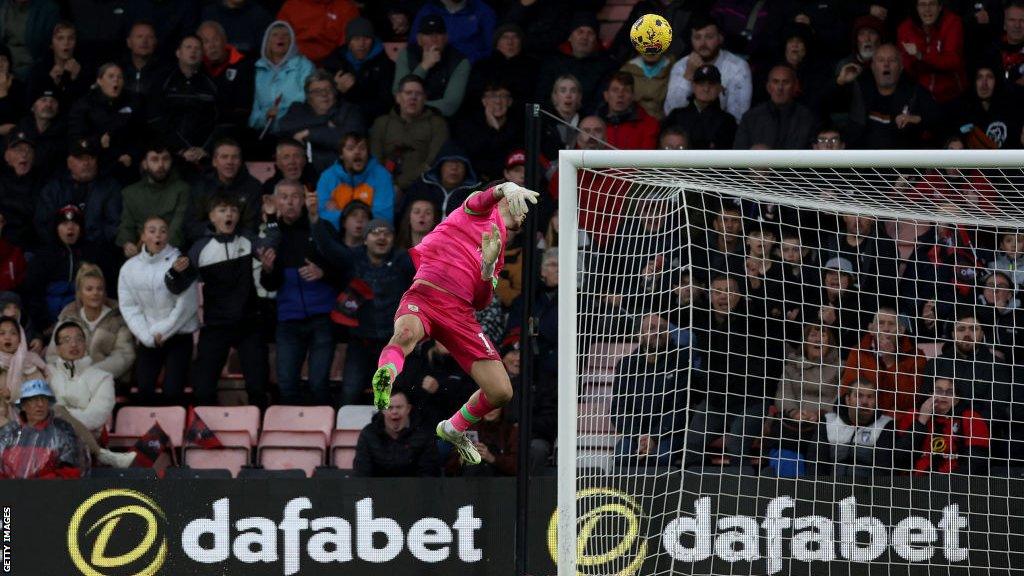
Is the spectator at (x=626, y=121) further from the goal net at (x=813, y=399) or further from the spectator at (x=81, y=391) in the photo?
the spectator at (x=81, y=391)

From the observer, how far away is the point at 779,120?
12.3 metres

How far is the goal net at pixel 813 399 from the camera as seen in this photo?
988cm

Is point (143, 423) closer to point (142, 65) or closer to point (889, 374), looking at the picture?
point (142, 65)

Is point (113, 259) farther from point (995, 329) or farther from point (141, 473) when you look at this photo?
point (995, 329)

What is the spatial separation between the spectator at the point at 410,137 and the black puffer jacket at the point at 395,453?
2.60 metres

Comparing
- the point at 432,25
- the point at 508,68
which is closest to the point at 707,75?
the point at 508,68

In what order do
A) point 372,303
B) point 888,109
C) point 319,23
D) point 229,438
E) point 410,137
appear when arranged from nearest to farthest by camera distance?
point 229,438, point 372,303, point 888,109, point 410,137, point 319,23

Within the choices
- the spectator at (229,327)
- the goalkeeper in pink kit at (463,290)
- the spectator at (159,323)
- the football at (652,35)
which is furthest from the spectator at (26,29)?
the football at (652,35)

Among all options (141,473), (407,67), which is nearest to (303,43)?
(407,67)

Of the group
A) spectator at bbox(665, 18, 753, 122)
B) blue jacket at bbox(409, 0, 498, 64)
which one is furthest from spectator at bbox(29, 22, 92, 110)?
spectator at bbox(665, 18, 753, 122)

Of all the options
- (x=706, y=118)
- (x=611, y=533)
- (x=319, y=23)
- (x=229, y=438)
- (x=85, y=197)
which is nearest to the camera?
(x=611, y=533)

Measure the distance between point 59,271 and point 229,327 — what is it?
1615mm

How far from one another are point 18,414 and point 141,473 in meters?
1.12

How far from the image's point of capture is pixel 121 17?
46.7ft
